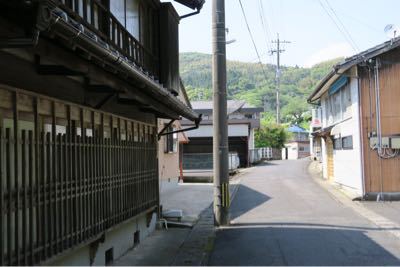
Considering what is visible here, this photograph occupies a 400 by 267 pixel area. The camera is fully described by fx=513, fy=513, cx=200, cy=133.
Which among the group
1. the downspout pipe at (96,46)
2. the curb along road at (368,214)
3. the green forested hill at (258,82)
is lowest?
the curb along road at (368,214)

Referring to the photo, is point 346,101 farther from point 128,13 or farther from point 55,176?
point 55,176

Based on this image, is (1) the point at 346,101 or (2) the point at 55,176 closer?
(2) the point at 55,176

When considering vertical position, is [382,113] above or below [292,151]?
above

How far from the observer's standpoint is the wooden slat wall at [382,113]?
19.8 metres

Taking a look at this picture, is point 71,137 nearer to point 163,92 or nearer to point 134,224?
point 163,92

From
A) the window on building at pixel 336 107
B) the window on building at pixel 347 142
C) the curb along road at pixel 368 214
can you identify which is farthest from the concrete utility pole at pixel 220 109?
the window on building at pixel 336 107

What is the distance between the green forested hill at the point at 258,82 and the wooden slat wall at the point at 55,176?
9133 cm

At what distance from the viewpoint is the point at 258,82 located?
115 m

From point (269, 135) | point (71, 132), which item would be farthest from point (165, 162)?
point (269, 135)

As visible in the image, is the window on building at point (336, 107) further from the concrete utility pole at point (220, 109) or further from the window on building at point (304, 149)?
the window on building at point (304, 149)

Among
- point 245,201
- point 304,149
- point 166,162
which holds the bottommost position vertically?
point 245,201

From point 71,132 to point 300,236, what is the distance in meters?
6.66

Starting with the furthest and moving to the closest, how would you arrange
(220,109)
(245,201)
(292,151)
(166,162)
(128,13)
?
(292,151), (166,162), (245,201), (220,109), (128,13)

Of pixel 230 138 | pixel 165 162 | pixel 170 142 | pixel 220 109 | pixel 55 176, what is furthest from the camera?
pixel 230 138
